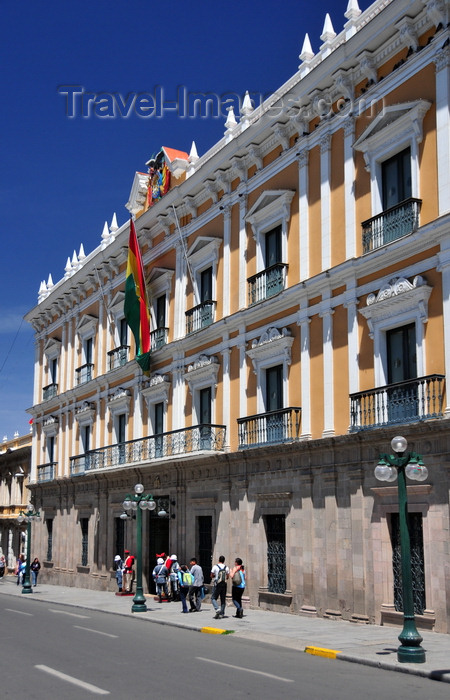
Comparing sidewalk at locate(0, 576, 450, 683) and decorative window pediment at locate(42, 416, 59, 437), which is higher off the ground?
decorative window pediment at locate(42, 416, 59, 437)

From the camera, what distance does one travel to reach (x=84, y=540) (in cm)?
3525

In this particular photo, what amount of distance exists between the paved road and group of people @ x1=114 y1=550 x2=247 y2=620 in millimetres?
2431

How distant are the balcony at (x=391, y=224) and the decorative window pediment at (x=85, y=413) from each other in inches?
745

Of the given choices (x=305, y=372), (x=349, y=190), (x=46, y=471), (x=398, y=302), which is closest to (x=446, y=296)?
(x=398, y=302)

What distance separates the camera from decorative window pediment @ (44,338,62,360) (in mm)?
40406

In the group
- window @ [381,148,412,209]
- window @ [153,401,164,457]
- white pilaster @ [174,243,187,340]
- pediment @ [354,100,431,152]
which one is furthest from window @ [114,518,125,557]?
pediment @ [354,100,431,152]

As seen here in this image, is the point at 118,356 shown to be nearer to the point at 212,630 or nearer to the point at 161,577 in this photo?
the point at 161,577

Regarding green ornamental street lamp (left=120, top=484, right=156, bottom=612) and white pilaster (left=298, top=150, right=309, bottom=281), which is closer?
white pilaster (left=298, top=150, right=309, bottom=281)

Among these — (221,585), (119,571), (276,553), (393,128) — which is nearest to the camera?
(393,128)

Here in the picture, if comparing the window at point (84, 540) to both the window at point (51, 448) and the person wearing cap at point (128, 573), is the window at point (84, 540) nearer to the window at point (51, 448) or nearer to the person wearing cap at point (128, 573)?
the window at point (51, 448)

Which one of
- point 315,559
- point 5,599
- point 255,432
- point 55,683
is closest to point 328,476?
point 315,559

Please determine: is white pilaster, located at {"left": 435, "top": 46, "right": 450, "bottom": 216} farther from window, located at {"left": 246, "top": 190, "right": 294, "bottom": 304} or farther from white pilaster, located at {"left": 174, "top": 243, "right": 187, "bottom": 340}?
white pilaster, located at {"left": 174, "top": 243, "right": 187, "bottom": 340}

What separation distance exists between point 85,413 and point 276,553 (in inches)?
634

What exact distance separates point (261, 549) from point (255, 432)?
316 centimetres
